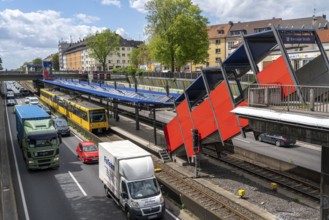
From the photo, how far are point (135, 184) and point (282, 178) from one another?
996 cm

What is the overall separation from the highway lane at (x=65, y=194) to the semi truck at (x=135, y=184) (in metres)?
1.10

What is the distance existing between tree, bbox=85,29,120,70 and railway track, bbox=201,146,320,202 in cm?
8638

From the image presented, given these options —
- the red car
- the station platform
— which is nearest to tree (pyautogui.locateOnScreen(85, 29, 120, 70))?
the station platform

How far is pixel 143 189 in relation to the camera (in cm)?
1536

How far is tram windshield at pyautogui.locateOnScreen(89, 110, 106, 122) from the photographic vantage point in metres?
35.5

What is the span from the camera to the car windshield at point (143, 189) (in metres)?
15.1

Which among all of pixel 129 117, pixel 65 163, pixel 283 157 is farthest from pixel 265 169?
pixel 129 117

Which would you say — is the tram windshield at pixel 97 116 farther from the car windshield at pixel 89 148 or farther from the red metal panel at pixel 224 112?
the red metal panel at pixel 224 112

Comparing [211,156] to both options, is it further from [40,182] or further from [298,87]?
[298,87]

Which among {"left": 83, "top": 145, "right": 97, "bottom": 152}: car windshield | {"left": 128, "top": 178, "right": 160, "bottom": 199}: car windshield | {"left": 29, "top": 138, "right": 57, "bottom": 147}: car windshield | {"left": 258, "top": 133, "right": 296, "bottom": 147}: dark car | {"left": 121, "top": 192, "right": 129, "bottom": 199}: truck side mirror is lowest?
{"left": 258, "top": 133, "right": 296, "bottom": 147}: dark car

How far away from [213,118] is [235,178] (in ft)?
13.5

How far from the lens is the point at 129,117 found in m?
47.0

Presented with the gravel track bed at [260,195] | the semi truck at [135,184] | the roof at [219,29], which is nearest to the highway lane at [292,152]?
the gravel track bed at [260,195]

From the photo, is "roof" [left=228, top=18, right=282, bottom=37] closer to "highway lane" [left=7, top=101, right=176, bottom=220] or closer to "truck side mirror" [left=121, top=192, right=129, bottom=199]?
"highway lane" [left=7, top=101, right=176, bottom=220]
